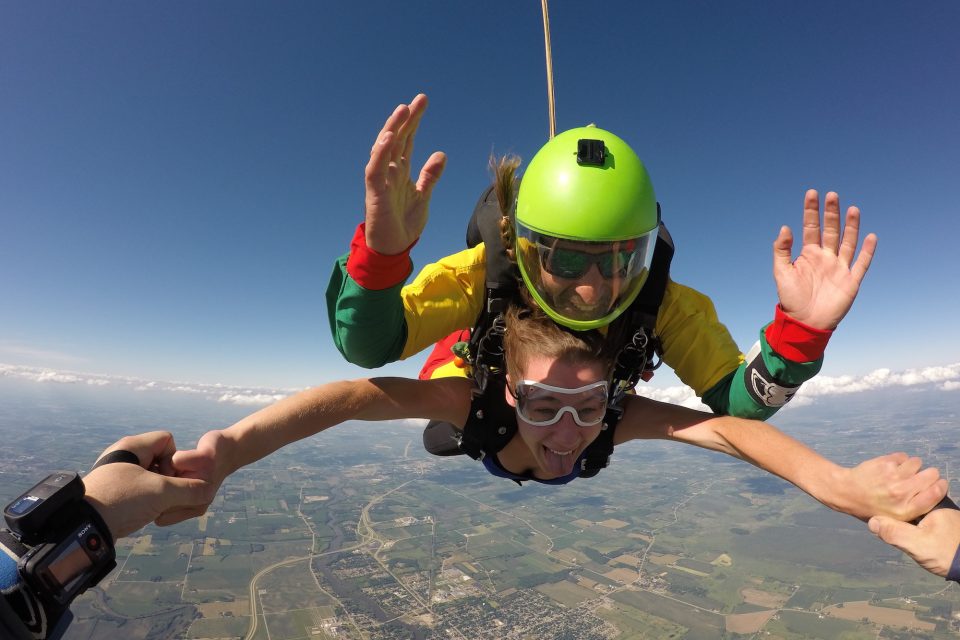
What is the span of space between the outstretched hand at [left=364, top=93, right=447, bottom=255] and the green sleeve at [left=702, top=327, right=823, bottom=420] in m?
1.59

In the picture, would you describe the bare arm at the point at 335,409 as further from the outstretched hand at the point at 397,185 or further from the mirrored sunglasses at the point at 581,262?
the mirrored sunglasses at the point at 581,262

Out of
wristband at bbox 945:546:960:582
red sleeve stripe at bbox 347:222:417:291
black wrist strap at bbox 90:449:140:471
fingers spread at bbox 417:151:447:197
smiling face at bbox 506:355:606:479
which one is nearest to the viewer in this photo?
wristband at bbox 945:546:960:582

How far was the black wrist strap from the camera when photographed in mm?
1276

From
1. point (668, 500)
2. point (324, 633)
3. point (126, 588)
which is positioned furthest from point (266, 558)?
point (668, 500)

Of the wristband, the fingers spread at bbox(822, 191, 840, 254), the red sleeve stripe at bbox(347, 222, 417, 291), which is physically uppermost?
the fingers spread at bbox(822, 191, 840, 254)

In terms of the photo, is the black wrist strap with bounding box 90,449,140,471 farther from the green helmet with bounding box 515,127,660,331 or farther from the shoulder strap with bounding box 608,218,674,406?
the shoulder strap with bounding box 608,218,674,406

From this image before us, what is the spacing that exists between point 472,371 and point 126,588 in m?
33.4

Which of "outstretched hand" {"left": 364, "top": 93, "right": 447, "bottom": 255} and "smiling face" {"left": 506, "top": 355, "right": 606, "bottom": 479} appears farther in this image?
"smiling face" {"left": 506, "top": 355, "right": 606, "bottom": 479}

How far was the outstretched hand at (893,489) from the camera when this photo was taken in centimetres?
128

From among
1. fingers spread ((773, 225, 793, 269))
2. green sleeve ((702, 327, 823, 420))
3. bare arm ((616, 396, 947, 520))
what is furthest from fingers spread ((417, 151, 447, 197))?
bare arm ((616, 396, 947, 520))

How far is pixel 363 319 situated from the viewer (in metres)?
1.70

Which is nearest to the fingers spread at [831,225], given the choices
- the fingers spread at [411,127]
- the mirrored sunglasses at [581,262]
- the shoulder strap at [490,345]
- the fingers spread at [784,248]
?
the fingers spread at [784,248]

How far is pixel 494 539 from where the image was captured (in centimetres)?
3441

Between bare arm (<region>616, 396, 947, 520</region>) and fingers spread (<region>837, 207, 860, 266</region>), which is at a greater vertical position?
fingers spread (<region>837, 207, 860, 266</region>)
